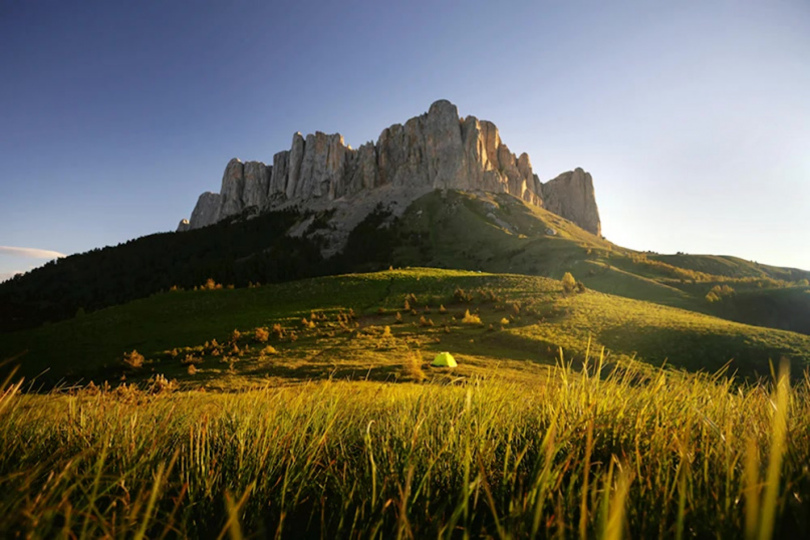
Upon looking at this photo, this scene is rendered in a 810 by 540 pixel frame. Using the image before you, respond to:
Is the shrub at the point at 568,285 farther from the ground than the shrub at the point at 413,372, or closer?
farther from the ground

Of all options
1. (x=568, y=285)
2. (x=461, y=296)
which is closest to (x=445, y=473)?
(x=461, y=296)

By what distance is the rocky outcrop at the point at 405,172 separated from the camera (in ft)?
420

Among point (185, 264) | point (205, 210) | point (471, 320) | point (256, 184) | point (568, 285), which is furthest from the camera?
point (205, 210)

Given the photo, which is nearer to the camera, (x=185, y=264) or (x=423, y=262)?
(x=423, y=262)

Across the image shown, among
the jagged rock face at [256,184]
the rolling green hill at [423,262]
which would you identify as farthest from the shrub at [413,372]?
the jagged rock face at [256,184]

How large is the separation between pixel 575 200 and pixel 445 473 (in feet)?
593

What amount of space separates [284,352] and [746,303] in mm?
32351

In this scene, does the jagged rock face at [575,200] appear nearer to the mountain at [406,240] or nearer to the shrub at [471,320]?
the mountain at [406,240]

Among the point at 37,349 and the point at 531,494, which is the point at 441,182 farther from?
the point at 531,494

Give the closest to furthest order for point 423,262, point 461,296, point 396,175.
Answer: point 461,296 < point 423,262 < point 396,175

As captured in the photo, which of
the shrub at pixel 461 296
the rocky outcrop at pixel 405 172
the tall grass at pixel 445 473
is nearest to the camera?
the tall grass at pixel 445 473

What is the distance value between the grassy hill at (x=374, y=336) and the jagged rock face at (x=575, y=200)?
147 metres

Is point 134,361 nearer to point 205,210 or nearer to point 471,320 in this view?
point 471,320

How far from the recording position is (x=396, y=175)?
13412 cm
